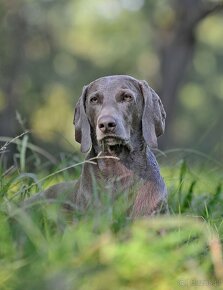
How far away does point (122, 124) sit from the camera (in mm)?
4973

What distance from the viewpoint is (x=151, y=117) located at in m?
5.28

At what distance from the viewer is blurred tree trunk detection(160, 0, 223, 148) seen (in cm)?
1560

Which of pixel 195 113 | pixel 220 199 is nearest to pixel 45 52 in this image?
pixel 195 113

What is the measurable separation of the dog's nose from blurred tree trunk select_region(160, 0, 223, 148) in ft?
34.3

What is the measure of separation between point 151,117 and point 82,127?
475mm

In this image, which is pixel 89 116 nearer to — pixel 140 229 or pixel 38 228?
pixel 38 228

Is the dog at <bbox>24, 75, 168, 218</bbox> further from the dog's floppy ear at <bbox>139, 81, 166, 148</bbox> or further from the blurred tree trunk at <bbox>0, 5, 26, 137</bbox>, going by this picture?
the blurred tree trunk at <bbox>0, 5, 26, 137</bbox>

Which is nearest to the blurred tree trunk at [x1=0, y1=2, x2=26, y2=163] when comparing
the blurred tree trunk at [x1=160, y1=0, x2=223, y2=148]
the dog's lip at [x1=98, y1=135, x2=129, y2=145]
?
the blurred tree trunk at [x1=160, y1=0, x2=223, y2=148]

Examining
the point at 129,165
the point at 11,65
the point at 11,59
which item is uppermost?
the point at 129,165

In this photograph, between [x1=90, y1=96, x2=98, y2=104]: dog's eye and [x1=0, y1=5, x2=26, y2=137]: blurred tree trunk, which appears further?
[x1=0, y1=5, x2=26, y2=137]: blurred tree trunk

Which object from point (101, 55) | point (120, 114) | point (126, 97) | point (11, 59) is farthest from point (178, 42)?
point (101, 55)

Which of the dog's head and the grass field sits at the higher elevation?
the dog's head

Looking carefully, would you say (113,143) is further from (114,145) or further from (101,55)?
(101,55)

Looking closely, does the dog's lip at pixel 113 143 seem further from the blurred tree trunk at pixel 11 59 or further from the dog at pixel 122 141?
the blurred tree trunk at pixel 11 59
